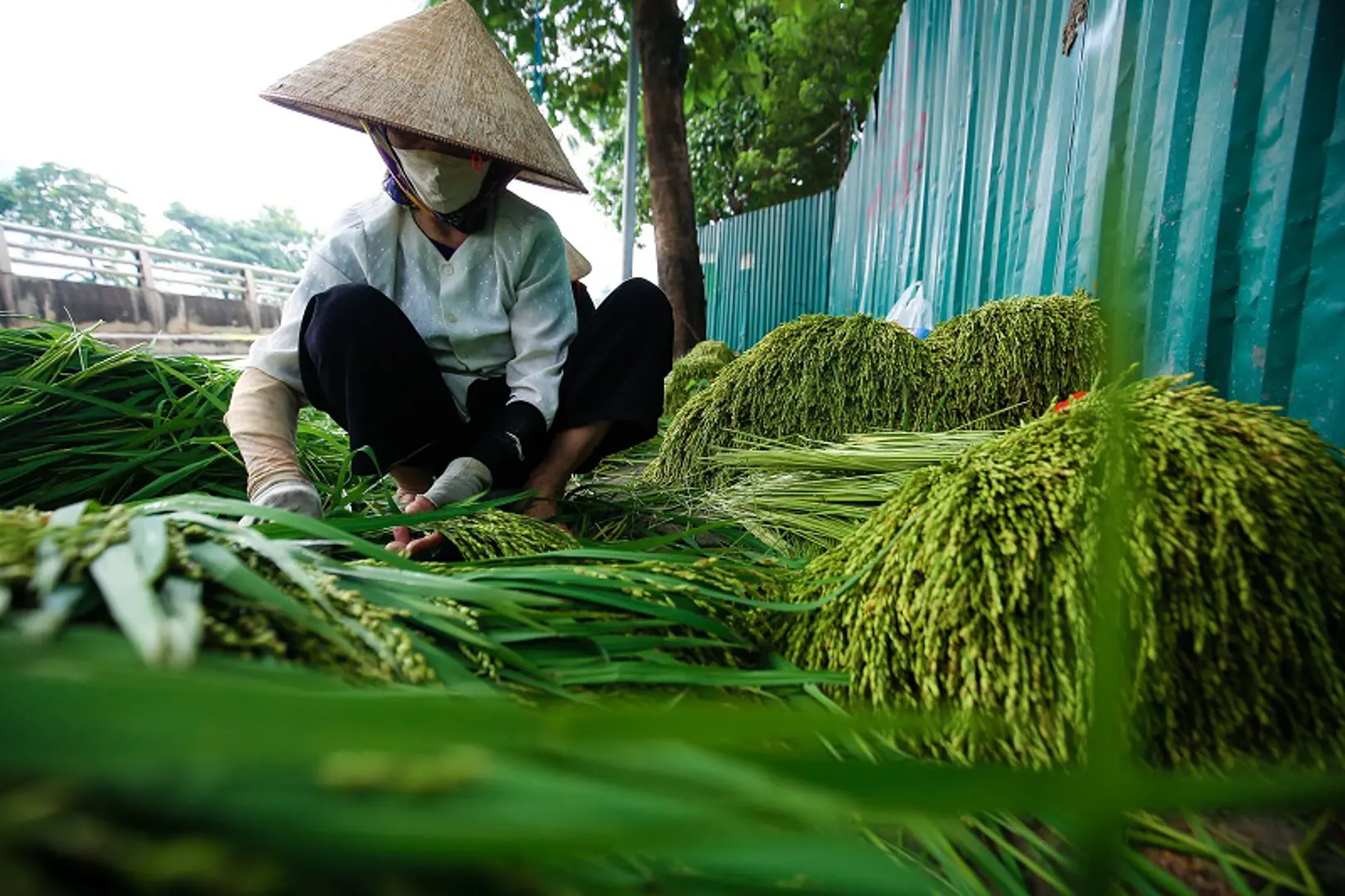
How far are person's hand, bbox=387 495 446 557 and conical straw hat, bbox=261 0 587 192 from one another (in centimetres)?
90

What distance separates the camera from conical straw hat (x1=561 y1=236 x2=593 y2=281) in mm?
2996

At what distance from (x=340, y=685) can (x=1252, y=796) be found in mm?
445

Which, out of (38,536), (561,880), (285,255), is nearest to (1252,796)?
(561,880)

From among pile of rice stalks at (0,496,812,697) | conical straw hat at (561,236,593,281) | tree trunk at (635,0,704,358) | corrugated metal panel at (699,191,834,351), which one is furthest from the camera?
corrugated metal panel at (699,191,834,351)

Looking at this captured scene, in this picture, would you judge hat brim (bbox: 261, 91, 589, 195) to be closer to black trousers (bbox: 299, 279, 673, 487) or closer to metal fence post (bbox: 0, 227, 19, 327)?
black trousers (bbox: 299, 279, 673, 487)

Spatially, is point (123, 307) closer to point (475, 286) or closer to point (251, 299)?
point (251, 299)

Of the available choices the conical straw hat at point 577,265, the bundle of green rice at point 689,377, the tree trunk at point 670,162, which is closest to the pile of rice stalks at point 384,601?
the conical straw hat at point 577,265

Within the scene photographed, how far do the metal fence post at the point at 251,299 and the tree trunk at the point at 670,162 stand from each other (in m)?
16.8

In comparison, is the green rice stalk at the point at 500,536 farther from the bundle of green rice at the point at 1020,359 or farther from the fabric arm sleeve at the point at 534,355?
the bundle of green rice at the point at 1020,359

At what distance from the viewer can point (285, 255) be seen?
47656mm

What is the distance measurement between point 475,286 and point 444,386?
0.32m

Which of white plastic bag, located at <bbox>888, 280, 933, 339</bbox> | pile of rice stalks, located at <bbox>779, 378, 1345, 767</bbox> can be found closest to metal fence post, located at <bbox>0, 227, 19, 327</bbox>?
white plastic bag, located at <bbox>888, 280, 933, 339</bbox>

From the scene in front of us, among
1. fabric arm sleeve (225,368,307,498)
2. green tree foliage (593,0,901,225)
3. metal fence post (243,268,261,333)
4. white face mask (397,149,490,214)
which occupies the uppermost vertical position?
green tree foliage (593,0,901,225)

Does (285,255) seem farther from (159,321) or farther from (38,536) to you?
(38,536)
